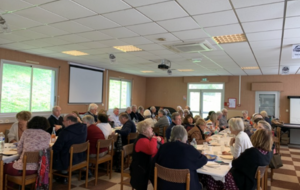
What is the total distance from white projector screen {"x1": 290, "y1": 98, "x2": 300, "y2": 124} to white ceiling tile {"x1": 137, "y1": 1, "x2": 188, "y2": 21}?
8.70 metres

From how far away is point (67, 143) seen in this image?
360 cm

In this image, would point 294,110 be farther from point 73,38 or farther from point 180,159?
point 73,38

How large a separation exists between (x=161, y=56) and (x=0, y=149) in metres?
4.79

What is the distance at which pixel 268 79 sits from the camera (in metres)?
10.5

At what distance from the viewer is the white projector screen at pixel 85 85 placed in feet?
28.0

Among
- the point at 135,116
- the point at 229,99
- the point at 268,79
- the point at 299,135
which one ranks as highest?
the point at 268,79

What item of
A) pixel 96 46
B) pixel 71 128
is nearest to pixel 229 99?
pixel 96 46

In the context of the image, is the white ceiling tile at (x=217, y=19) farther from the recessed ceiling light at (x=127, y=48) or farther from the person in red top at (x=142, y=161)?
the recessed ceiling light at (x=127, y=48)

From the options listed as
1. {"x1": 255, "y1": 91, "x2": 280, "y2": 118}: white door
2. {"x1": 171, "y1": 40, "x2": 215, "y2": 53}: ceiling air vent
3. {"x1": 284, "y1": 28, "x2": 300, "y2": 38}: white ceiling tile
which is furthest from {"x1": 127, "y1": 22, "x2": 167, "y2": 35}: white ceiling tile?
{"x1": 255, "y1": 91, "x2": 280, "y2": 118}: white door

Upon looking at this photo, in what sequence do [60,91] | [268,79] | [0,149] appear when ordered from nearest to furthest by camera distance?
[0,149]
[60,91]
[268,79]

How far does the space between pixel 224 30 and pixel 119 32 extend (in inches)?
80.6

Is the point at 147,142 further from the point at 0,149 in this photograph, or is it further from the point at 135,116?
the point at 135,116

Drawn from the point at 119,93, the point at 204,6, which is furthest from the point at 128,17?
the point at 119,93

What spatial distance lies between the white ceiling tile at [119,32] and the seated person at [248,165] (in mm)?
2977
